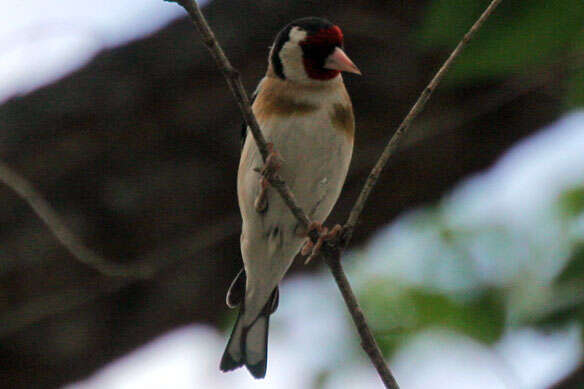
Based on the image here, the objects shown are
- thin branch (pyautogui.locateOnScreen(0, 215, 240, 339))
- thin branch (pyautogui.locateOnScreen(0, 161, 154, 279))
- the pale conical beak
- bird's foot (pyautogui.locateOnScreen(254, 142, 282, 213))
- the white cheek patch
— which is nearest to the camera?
bird's foot (pyautogui.locateOnScreen(254, 142, 282, 213))

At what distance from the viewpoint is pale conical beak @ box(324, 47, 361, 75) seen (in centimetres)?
238

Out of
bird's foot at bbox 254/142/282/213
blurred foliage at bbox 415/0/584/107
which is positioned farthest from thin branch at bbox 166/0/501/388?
bird's foot at bbox 254/142/282/213

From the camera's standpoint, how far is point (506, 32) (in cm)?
194

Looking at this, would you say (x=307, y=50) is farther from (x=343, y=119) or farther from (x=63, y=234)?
(x=63, y=234)

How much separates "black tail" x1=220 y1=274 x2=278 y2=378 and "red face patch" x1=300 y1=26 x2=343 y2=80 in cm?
79

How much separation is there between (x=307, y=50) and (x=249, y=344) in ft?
3.27

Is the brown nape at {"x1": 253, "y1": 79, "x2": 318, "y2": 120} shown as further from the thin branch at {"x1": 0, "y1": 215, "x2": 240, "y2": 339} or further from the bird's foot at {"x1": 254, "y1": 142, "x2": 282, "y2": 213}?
the thin branch at {"x1": 0, "y1": 215, "x2": 240, "y2": 339}

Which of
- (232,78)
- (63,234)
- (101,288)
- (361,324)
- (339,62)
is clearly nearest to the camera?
(232,78)

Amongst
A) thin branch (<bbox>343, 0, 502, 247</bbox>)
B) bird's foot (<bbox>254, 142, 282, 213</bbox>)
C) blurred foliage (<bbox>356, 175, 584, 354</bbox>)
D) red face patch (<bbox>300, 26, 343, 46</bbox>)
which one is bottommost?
blurred foliage (<bbox>356, 175, 584, 354</bbox>)

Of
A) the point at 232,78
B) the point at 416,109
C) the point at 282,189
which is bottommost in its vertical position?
the point at 282,189

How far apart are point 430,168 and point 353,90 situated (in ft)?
1.34

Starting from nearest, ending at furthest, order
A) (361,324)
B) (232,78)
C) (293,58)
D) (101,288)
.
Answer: (232,78) < (361,324) < (293,58) < (101,288)

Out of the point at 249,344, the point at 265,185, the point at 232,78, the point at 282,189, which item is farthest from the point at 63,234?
the point at 232,78

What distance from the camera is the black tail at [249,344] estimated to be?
288 cm
